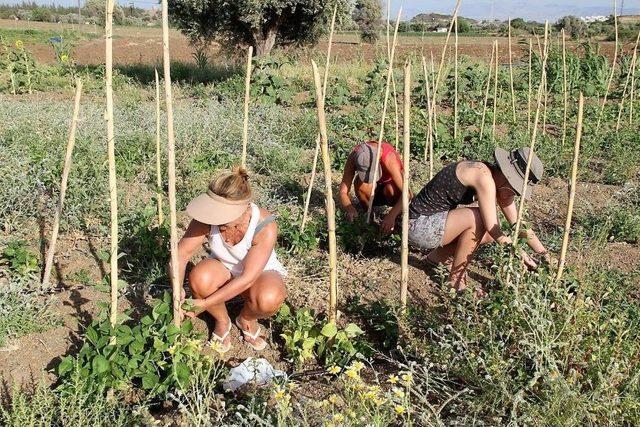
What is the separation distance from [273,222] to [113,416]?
1122mm

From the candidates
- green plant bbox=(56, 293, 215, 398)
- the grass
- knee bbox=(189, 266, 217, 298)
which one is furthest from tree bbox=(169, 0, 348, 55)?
green plant bbox=(56, 293, 215, 398)

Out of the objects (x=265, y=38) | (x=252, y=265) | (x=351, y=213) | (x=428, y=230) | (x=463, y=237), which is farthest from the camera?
(x=265, y=38)

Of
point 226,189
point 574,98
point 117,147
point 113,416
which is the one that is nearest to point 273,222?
point 226,189

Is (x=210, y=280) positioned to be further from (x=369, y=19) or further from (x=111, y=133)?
(x=369, y=19)

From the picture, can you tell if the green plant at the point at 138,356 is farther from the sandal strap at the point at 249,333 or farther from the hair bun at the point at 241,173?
the hair bun at the point at 241,173

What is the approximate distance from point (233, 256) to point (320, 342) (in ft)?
2.05

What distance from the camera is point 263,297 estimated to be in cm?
299

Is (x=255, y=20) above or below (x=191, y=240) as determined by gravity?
above

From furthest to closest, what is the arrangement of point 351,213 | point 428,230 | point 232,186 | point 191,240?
point 351,213, point 428,230, point 191,240, point 232,186

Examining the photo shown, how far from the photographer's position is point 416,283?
3.88 meters

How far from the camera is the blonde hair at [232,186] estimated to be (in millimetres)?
2781

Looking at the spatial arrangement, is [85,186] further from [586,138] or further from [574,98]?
[574,98]

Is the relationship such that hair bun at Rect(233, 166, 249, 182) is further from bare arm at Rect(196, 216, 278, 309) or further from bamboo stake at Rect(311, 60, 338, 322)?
bamboo stake at Rect(311, 60, 338, 322)

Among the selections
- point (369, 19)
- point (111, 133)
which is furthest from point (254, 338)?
point (369, 19)
